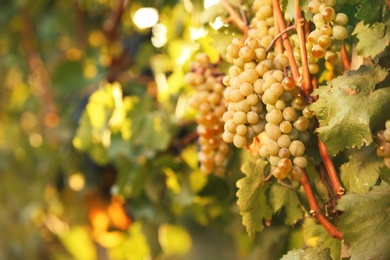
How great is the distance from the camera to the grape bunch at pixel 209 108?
0.85 meters

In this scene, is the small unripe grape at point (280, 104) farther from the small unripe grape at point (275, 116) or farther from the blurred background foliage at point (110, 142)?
the blurred background foliage at point (110, 142)

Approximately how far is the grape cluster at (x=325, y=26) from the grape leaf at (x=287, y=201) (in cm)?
18

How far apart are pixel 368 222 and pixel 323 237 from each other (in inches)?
5.4

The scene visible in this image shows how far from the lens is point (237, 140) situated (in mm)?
667

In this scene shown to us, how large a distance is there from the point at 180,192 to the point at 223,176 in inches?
7.2

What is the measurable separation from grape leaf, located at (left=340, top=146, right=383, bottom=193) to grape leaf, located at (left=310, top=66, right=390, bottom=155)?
35 millimetres

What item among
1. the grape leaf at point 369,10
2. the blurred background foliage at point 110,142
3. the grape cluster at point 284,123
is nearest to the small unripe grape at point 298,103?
the grape cluster at point 284,123

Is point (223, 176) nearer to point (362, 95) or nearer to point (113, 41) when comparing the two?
point (362, 95)

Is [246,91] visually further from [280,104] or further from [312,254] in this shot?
[312,254]

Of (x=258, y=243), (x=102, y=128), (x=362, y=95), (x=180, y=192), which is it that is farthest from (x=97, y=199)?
(x=362, y=95)

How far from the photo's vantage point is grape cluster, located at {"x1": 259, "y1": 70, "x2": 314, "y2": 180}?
634 mm

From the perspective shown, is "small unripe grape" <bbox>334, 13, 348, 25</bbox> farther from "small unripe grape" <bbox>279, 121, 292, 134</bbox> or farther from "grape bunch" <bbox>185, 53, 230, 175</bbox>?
"grape bunch" <bbox>185, 53, 230, 175</bbox>

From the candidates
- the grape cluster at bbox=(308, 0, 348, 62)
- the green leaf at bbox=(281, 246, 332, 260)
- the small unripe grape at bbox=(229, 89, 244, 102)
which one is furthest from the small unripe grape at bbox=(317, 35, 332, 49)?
the green leaf at bbox=(281, 246, 332, 260)

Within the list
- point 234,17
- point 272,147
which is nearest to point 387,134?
point 272,147
